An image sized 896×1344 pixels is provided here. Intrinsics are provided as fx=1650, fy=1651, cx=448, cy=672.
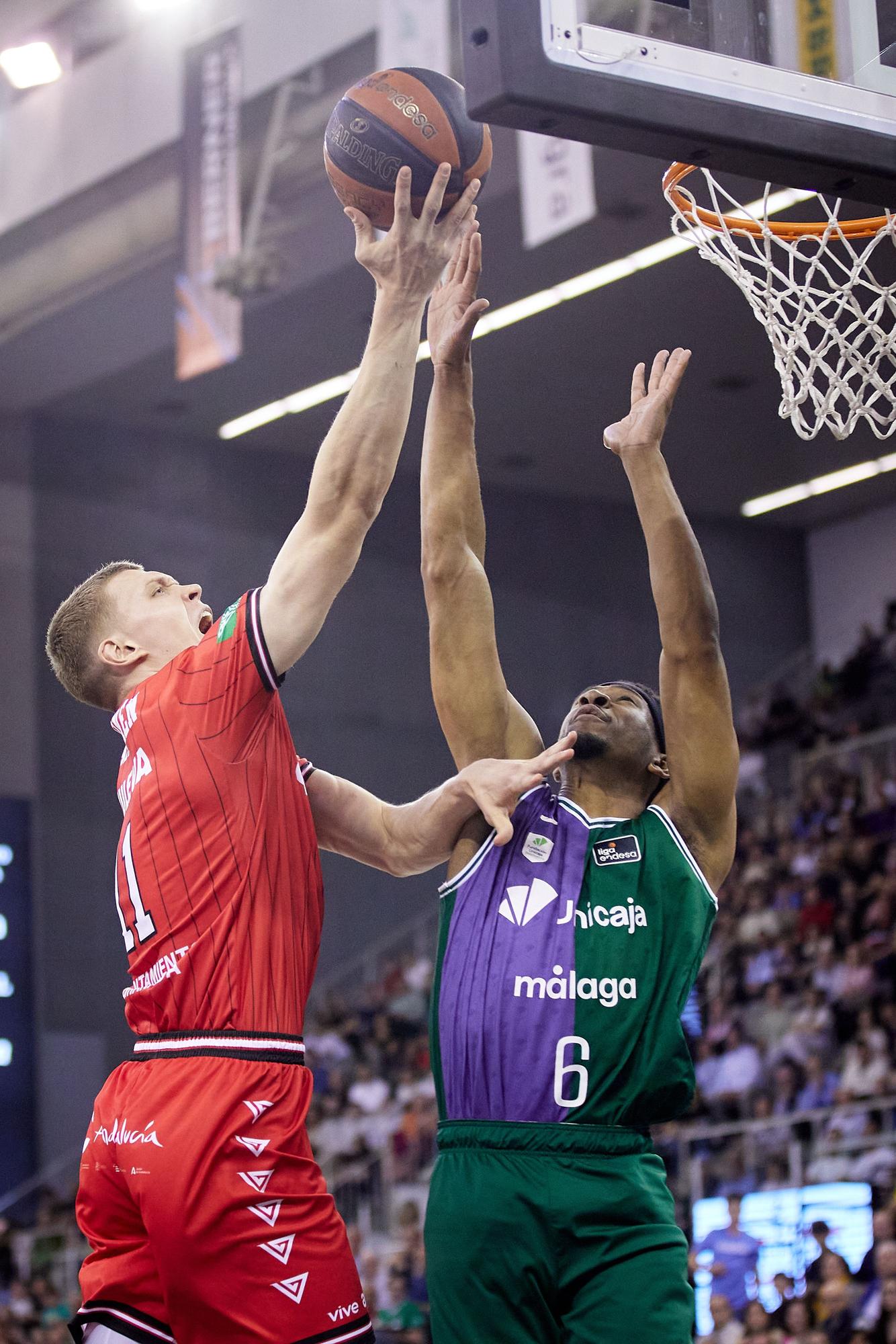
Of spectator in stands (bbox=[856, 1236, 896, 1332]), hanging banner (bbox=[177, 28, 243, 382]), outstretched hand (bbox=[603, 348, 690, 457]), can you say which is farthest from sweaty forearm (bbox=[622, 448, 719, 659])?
hanging banner (bbox=[177, 28, 243, 382])

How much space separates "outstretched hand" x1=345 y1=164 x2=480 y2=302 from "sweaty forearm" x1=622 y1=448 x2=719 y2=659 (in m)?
0.92

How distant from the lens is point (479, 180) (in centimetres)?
417

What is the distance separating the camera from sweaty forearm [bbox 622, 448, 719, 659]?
14.2 ft

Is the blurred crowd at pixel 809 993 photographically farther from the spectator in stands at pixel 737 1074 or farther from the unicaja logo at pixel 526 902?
the unicaja logo at pixel 526 902

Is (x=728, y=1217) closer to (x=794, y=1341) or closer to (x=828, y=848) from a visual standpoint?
(x=794, y=1341)

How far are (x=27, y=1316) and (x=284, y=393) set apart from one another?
977 cm

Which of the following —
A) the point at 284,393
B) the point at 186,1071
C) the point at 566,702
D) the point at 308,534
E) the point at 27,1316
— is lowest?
the point at 27,1316

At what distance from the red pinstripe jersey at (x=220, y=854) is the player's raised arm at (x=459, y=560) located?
80 cm

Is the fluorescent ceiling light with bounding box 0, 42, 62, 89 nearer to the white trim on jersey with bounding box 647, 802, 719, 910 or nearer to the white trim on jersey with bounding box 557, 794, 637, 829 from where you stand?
the white trim on jersey with bounding box 557, 794, 637, 829

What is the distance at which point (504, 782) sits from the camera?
3926mm

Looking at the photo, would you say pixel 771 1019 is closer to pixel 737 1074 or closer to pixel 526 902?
pixel 737 1074

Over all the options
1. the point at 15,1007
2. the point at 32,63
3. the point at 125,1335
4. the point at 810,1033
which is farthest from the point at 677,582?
the point at 32,63

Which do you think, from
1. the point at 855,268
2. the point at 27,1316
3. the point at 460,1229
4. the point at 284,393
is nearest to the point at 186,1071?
the point at 460,1229

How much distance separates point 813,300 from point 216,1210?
3.24 m
